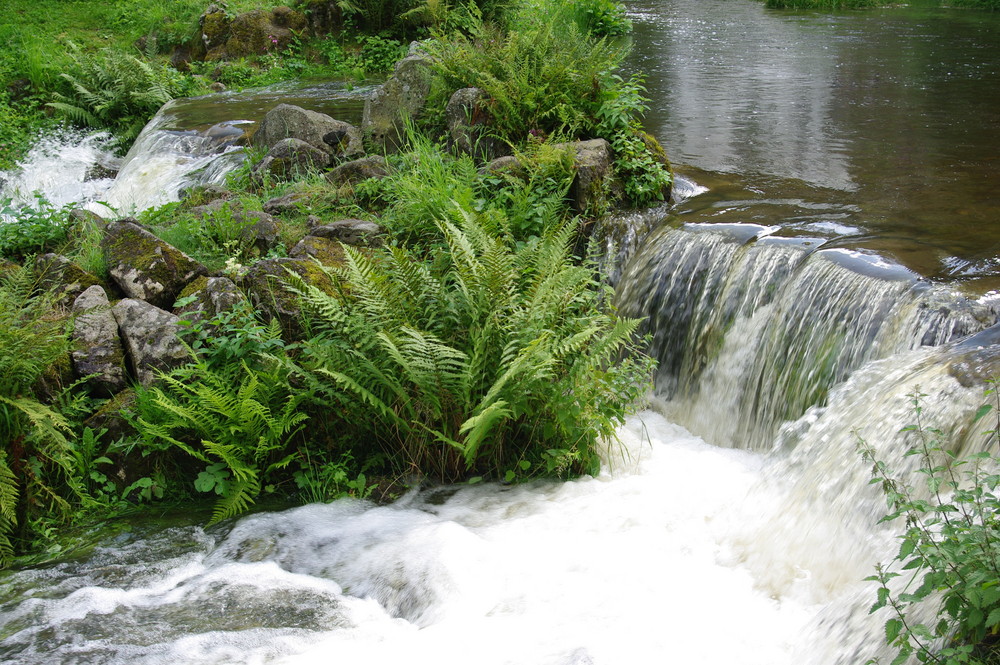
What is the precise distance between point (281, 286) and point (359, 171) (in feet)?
9.38

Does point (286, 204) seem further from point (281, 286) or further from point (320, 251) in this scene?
point (281, 286)

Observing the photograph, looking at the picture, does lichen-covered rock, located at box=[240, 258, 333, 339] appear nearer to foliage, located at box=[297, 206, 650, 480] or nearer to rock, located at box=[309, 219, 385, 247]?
foliage, located at box=[297, 206, 650, 480]

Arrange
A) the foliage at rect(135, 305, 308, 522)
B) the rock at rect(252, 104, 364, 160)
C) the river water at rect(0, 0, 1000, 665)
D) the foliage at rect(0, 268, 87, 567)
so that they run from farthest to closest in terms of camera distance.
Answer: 1. the rock at rect(252, 104, 364, 160)
2. the foliage at rect(135, 305, 308, 522)
3. the foliage at rect(0, 268, 87, 567)
4. the river water at rect(0, 0, 1000, 665)

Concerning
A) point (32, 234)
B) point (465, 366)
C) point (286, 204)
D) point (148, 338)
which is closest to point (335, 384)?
point (465, 366)

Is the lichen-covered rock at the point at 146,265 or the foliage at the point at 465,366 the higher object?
the lichen-covered rock at the point at 146,265

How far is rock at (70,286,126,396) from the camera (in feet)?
17.8

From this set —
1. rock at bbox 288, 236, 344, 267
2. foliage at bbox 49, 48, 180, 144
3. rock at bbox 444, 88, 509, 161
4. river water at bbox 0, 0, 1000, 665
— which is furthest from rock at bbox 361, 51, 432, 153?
foliage at bbox 49, 48, 180, 144

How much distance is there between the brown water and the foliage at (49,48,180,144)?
909cm

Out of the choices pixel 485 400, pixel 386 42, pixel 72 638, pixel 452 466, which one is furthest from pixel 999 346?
pixel 386 42

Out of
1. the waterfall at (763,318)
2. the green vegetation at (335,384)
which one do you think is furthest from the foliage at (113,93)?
the waterfall at (763,318)

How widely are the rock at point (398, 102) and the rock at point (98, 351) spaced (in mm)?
4614

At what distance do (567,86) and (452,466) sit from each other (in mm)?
4529

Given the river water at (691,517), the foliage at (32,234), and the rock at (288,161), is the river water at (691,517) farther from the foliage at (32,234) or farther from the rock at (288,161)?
the rock at (288,161)

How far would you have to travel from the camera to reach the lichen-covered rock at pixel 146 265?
235 inches
